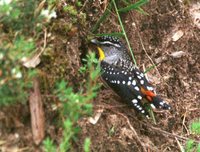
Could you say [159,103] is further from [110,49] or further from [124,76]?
[110,49]

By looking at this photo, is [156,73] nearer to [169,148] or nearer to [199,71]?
[199,71]

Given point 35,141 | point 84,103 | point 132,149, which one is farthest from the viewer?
point 132,149

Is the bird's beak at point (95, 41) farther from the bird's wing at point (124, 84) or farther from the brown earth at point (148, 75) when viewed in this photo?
the bird's wing at point (124, 84)

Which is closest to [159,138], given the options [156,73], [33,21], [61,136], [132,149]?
[132,149]

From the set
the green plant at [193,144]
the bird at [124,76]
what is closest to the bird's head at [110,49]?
the bird at [124,76]

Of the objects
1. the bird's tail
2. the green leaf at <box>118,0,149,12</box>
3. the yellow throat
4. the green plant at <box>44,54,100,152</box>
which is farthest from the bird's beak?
the green plant at <box>44,54,100,152</box>
